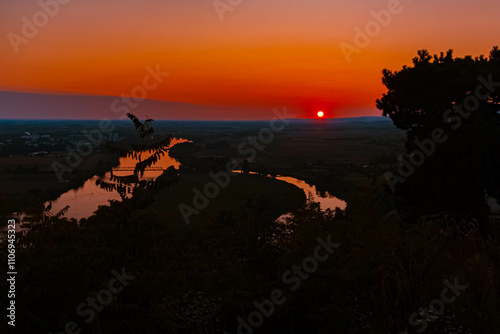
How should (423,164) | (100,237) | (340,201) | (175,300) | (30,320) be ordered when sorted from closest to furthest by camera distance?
(30,320), (100,237), (175,300), (423,164), (340,201)

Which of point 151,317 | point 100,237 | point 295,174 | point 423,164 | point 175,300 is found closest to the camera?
point 151,317

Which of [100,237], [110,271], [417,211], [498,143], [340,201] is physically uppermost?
[498,143]

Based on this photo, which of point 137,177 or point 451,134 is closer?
point 137,177

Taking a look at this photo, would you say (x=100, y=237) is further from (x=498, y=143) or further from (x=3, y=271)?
(x=498, y=143)

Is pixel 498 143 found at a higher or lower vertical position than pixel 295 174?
higher

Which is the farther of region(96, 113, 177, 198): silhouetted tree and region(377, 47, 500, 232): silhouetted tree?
region(377, 47, 500, 232): silhouetted tree

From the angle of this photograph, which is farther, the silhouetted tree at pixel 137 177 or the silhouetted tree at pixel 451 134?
the silhouetted tree at pixel 451 134

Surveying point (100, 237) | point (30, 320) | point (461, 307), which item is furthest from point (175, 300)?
point (461, 307)

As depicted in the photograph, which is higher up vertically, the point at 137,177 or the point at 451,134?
the point at 451,134
